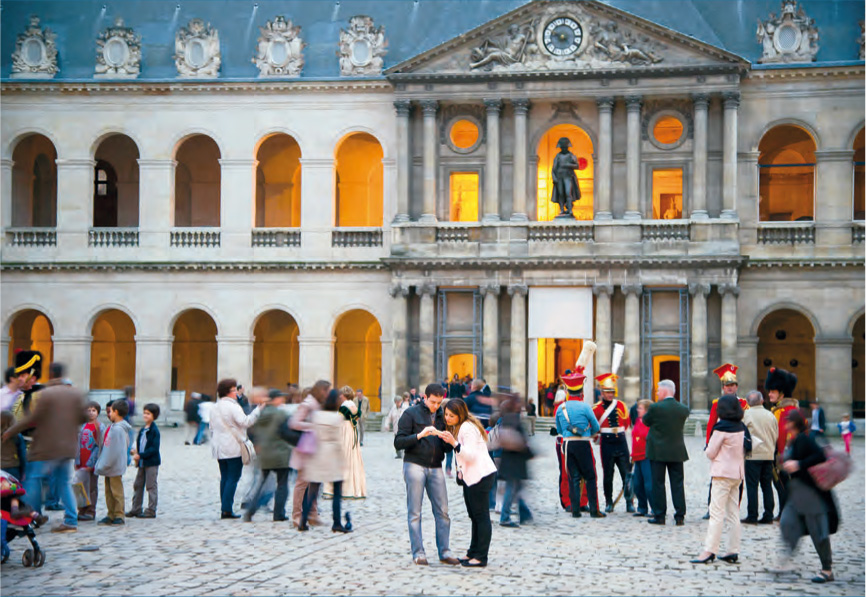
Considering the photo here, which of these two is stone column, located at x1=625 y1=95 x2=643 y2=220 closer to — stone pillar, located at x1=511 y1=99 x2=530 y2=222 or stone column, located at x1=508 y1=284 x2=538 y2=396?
stone pillar, located at x1=511 y1=99 x2=530 y2=222

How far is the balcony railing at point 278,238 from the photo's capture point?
143ft

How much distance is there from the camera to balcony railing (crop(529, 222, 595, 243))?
41.4 m

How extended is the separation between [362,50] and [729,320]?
50.8 ft

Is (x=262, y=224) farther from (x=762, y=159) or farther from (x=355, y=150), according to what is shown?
(x=762, y=159)

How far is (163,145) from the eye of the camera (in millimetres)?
44000

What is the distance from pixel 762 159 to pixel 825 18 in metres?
6.55

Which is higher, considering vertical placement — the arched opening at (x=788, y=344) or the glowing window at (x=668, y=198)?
the glowing window at (x=668, y=198)

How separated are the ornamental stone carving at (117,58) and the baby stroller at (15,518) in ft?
107

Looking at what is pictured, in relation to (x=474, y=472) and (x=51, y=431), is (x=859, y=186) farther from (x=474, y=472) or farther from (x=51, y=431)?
(x=51, y=431)

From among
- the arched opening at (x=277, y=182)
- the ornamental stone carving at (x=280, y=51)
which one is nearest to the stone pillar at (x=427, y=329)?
the arched opening at (x=277, y=182)

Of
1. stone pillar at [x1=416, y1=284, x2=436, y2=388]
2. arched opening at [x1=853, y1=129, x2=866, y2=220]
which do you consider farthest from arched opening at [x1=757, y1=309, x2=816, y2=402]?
stone pillar at [x1=416, y1=284, x2=436, y2=388]

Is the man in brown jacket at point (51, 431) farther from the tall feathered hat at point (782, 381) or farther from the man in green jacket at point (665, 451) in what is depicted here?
the tall feathered hat at point (782, 381)

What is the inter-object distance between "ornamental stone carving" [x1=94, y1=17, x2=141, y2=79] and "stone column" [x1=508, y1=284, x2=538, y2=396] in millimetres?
15553

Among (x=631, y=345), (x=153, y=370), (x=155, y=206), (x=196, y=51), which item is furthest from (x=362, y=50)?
(x=631, y=345)
